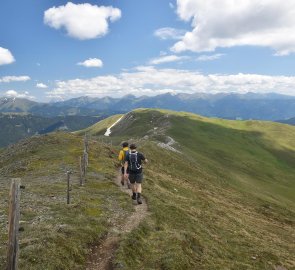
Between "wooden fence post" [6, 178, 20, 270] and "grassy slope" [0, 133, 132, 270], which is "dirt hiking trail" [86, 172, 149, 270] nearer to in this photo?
"grassy slope" [0, 133, 132, 270]

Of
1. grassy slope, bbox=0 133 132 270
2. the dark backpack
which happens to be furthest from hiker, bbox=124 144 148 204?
grassy slope, bbox=0 133 132 270

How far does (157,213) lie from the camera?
1235 inches

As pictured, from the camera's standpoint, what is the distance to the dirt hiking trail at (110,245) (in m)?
19.9

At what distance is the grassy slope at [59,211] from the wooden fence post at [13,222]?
2.58 metres

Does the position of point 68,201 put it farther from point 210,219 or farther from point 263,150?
point 263,150

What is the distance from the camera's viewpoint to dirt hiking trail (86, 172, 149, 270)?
1991cm

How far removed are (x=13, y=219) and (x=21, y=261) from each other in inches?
175

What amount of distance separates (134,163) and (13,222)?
15.2m

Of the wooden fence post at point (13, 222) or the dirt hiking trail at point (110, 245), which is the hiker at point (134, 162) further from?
the wooden fence post at point (13, 222)

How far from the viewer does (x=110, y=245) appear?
888 inches

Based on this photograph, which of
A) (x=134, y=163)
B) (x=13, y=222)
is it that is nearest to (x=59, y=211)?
(x=134, y=163)

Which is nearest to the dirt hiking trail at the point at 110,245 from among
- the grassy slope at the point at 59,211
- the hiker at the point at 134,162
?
the grassy slope at the point at 59,211

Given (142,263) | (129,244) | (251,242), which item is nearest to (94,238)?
(129,244)

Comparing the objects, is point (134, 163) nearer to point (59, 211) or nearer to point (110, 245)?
point (59, 211)
